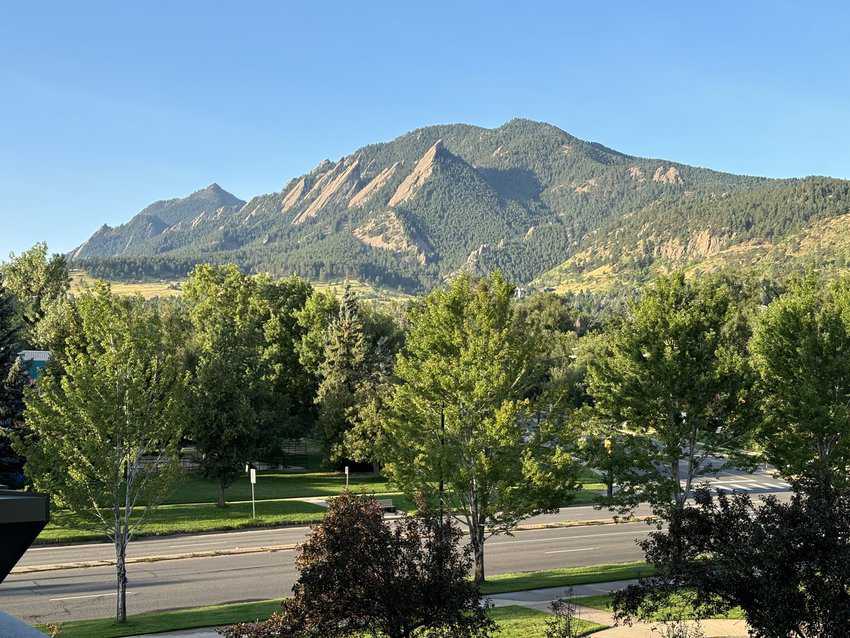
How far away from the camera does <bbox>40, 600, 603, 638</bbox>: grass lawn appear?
1862 cm

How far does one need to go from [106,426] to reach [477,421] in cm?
1054

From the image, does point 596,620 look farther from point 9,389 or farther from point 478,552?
point 9,389

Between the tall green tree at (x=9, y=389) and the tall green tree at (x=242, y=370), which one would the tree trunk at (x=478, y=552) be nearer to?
the tall green tree at (x=242, y=370)

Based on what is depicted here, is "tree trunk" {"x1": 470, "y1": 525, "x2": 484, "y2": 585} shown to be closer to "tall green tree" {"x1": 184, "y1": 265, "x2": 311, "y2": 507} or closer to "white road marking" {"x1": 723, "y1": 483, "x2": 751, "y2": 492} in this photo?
"tall green tree" {"x1": 184, "y1": 265, "x2": 311, "y2": 507}

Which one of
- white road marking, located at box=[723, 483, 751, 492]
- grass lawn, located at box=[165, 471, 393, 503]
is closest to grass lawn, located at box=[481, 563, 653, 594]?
grass lawn, located at box=[165, 471, 393, 503]

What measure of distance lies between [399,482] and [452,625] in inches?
524

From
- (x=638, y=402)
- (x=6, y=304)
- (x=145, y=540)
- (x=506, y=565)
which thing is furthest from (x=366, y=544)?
(x=6, y=304)

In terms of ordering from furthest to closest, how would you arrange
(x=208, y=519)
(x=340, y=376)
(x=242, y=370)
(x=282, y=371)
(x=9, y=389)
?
1. (x=282, y=371)
2. (x=340, y=376)
3. (x=242, y=370)
4. (x=9, y=389)
5. (x=208, y=519)

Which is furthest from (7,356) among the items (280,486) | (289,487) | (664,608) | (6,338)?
(664,608)

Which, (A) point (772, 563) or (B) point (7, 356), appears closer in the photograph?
(A) point (772, 563)

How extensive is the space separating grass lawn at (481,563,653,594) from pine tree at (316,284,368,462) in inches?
987

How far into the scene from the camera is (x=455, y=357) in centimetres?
2492

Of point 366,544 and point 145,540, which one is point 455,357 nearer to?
point 366,544

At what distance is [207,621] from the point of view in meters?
20.6
